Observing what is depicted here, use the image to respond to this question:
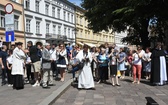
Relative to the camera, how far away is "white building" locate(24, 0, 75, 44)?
41250 mm

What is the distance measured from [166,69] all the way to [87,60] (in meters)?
4.07

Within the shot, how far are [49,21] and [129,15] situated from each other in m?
30.5

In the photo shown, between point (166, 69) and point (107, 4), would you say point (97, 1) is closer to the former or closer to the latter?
point (107, 4)

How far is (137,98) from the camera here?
871 centimetres

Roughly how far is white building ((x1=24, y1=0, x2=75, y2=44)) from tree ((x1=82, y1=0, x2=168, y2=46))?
16512mm

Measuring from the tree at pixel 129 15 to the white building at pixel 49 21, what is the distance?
16512mm

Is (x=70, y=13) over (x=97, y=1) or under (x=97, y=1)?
over

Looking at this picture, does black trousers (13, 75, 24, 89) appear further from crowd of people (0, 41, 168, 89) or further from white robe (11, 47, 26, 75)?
white robe (11, 47, 26, 75)

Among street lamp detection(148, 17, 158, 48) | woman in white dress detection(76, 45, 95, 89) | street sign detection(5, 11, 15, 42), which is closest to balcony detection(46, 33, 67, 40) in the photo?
street lamp detection(148, 17, 158, 48)

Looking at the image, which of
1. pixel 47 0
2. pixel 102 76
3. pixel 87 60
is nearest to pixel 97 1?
pixel 102 76

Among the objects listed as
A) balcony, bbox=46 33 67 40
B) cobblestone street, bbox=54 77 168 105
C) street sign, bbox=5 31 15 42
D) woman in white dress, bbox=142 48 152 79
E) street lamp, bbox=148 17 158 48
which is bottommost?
cobblestone street, bbox=54 77 168 105

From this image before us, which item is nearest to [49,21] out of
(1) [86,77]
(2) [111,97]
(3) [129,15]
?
(3) [129,15]

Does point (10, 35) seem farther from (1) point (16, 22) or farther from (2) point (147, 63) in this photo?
(1) point (16, 22)

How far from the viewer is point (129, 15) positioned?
1955 cm
